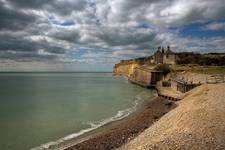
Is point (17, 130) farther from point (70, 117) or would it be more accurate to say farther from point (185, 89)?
point (185, 89)

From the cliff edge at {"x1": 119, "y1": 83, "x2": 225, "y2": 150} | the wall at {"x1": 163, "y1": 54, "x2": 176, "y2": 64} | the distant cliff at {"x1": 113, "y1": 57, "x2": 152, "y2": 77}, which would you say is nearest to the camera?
the cliff edge at {"x1": 119, "y1": 83, "x2": 225, "y2": 150}

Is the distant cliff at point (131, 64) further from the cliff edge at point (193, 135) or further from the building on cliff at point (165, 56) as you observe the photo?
the cliff edge at point (193, 135)

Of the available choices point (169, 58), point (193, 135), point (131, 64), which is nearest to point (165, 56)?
point (169, 58)

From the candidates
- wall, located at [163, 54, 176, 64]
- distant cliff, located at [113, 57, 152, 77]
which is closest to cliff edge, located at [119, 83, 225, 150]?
wall, located at [163, 54, 176, 64]

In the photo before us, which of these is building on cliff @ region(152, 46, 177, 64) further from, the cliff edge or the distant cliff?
the cliff edge

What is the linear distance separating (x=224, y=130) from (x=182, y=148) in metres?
3.38

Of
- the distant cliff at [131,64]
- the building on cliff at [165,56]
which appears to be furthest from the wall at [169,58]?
the distant cliff at [131,64]

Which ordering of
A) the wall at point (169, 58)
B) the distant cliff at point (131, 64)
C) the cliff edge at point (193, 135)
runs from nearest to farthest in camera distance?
the cliff edge at point (193, 135) < the wall at point (169, 58) < the distant cliff at point (131, 64)

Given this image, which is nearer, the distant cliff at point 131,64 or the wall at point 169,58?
the wall at point 169,58

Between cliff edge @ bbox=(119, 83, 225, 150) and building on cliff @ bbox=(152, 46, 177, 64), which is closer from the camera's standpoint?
cliff edge @ bbox=(119, 83, 225, 150)

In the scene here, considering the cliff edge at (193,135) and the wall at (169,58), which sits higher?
the wall at (169,58)

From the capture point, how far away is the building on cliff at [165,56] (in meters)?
91.1

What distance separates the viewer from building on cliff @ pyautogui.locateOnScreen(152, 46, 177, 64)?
91.1 m

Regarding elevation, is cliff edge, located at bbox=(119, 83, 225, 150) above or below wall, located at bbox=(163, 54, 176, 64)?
below
